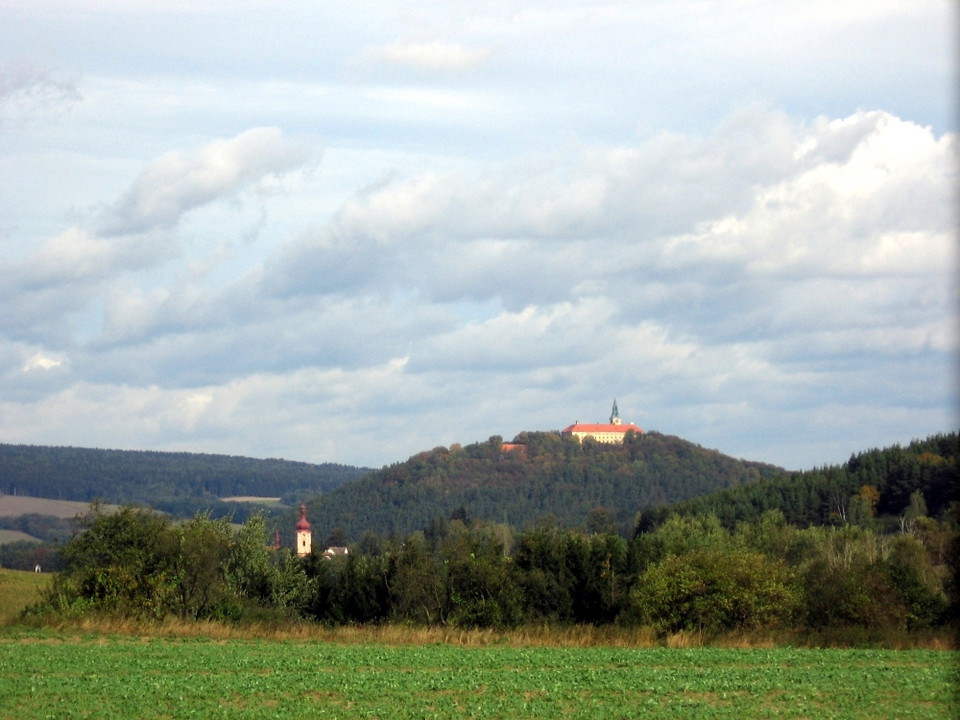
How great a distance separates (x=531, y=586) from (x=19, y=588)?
28.8 meters

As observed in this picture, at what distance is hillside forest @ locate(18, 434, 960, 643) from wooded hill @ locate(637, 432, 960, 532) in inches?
3689

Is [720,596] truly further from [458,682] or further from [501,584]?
[458,682]

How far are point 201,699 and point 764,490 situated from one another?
5486 inches

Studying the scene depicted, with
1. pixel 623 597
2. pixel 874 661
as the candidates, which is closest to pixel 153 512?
pixel 623 597

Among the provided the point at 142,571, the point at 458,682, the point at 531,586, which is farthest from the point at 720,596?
the point at 142,571

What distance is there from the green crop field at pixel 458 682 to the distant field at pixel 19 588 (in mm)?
17339

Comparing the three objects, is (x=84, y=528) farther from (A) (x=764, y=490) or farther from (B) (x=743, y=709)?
(A) (x=764, y=490)

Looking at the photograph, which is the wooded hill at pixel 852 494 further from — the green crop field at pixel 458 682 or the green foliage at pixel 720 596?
the green crop field at pixel 458 682

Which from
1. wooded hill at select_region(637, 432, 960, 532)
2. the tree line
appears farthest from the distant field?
wooded hill at select_region(637, 432, 960, 532)

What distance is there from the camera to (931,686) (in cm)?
2127

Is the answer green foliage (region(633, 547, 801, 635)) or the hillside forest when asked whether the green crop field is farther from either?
the hillside forest

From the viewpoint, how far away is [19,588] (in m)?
55.6

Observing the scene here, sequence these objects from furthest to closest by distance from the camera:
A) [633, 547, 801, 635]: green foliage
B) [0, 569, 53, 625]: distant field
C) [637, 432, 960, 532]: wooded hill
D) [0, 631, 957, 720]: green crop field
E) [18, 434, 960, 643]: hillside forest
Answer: [637, 432, 960, 532]: wooded hill < [0, 569, 53, 625]: distant field < [18, 434, 960, 643]: hillside forest < [633, 547, 801, 635]: green foliage < [0, 631, 957, 720]: green crop field

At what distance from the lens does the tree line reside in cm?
3331
